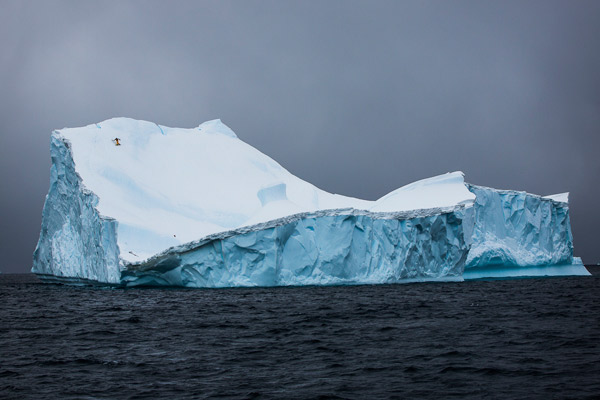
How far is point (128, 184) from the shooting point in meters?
24.9

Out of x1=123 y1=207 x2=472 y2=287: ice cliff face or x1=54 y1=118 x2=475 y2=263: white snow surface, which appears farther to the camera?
x1=54 y1=118 x2=475 y2=263: white snow surface

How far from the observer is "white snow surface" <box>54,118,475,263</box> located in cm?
2209

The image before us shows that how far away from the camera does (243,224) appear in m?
23.8

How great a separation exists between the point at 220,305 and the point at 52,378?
7588 millimetres

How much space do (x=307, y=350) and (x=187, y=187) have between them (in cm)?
2010

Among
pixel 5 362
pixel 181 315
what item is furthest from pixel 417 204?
pixel 5 362

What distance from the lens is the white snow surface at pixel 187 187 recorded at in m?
22.1

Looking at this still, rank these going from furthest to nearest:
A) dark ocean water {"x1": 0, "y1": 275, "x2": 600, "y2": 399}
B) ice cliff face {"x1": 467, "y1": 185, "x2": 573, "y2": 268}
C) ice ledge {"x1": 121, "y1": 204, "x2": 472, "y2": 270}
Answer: ice cliff face {"x1": 467, "y1": 185, "x2": 573, "y2": 268}
ice ledge {"x1": 121, "y1": 204, "x2": 472, "y2": 270}
dark ocean water {"x1": 0, "y1": 275, "x2": 600, "y2": 399}

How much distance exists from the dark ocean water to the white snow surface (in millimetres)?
7741

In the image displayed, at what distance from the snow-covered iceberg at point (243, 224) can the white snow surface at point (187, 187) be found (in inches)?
2.7

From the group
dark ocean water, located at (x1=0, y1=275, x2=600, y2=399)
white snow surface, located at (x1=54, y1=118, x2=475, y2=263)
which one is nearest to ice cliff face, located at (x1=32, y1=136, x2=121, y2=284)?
white snow surface, located at (x1=54, y1=118, x2=475, y2=263)

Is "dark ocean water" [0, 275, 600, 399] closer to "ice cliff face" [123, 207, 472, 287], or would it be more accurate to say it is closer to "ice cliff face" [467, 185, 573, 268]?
"ice cliff face" [123, 207, 472, 287]

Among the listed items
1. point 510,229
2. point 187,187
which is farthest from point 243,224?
point 510,229

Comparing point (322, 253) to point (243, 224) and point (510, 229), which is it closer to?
point (243, 224)
